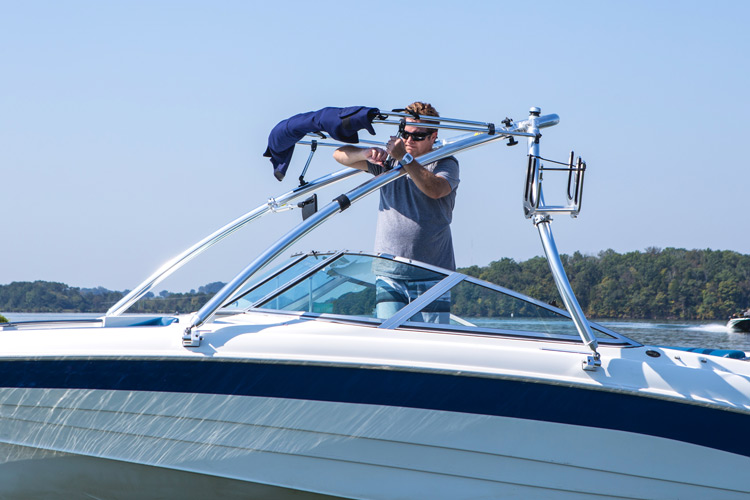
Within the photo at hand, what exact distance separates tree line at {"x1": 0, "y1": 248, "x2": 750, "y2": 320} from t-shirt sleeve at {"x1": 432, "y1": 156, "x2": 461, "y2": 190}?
48 centimetres

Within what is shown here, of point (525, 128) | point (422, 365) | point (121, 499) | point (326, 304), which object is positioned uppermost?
point (525, 128)

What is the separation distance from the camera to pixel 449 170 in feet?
11.9

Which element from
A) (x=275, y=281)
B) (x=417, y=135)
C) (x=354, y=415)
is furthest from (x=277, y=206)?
(x=354, y=415)

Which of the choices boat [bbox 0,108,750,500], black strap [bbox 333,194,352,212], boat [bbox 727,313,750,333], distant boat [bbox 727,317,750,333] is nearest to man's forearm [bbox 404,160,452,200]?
black strap [bbox 333,194,352,212]

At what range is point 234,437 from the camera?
9.40 feet

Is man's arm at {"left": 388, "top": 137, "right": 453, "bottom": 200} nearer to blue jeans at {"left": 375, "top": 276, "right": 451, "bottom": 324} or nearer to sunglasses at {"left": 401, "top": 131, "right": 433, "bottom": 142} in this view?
sunglasses at {"left": 401, "top": 131, "right": 433, "bottom": 142}

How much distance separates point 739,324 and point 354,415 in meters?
26.4

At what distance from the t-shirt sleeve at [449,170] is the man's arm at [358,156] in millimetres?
321

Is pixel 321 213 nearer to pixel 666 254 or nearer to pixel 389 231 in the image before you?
pixel 389 231

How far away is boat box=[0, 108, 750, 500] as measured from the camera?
278cm

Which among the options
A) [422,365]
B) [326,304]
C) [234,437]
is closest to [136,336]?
[234,437]

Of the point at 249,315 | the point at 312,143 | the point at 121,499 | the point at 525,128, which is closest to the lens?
the point at 121,499

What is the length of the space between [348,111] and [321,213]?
1.57ft

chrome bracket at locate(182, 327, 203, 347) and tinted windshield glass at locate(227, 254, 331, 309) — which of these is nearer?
chrome bracket at locate(182, 327, 203, 347)
